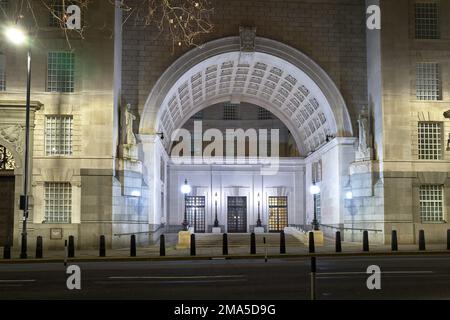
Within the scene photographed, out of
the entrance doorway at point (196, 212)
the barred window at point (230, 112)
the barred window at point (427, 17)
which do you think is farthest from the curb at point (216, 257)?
the barred window at point (230, 112)

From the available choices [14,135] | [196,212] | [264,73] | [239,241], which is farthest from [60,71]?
[196,212]

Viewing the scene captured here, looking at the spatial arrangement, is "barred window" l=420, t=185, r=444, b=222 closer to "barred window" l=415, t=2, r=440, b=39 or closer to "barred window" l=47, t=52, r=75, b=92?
"barred window" l=415, t=2, r=440, b=39

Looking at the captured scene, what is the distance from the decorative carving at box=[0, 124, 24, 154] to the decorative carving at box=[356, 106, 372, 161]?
1942 centimetres

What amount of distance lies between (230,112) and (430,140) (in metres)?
28.2

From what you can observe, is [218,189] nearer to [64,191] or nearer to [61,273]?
[64,191]

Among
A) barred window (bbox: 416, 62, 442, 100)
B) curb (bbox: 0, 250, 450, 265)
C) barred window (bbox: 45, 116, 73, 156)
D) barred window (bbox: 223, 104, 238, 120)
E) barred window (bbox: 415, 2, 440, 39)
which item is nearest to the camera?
curb (bbox: 0, 250, 450, 265)

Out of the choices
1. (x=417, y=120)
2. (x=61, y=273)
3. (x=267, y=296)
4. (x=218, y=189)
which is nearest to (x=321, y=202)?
(x=417, y=120)

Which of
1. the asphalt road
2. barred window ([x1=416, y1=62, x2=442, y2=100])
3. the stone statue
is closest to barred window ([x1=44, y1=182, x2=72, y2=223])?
the stone statue

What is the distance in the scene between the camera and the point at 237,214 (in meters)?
56.7

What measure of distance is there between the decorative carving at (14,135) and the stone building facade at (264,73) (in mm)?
52

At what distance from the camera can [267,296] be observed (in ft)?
39.6

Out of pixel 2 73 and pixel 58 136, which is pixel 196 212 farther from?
pixel 2 73

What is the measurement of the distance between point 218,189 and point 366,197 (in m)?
23.1

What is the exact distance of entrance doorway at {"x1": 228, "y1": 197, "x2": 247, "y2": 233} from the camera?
56.3m
